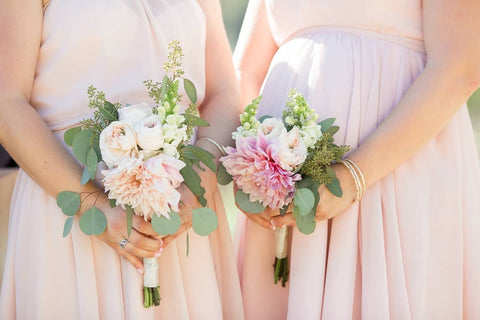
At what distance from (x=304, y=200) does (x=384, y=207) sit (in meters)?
0.42

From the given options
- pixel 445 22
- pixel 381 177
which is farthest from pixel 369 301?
pixel 445 22

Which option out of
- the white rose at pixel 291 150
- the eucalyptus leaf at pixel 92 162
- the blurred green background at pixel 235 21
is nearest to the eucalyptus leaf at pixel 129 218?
the eucalyptus leaf at pixel 92 162

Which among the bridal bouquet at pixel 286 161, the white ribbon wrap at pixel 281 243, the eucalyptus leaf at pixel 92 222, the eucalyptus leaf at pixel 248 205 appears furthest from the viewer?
the white ribbon wrap at pixel 281 243

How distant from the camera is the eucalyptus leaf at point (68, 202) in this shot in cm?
196

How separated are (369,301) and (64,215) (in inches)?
44.2

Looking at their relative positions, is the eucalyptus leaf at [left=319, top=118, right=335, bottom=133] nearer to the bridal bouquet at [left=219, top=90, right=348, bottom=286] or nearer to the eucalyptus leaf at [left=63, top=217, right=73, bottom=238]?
the bridal bouquet at [left=219, top=90, right=348, bottom=286]

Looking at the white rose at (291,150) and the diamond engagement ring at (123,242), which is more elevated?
the white rose at (291,150)

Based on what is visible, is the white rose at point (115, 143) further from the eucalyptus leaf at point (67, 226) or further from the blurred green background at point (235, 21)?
the blurred green background at point (235, 21)

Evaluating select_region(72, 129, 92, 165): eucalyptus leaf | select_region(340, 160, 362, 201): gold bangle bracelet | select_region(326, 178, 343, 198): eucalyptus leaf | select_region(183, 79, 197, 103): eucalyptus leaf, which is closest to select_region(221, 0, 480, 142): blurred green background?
select_region(340, 160, 362, 201): gold bangle bracelet

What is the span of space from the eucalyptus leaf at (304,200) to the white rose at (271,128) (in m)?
0.20

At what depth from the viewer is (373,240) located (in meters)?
2.29

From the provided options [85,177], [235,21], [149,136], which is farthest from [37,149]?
[235,21]

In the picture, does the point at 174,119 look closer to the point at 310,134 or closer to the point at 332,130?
the point at 310,134

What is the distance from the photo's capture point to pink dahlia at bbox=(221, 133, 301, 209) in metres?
2.04
